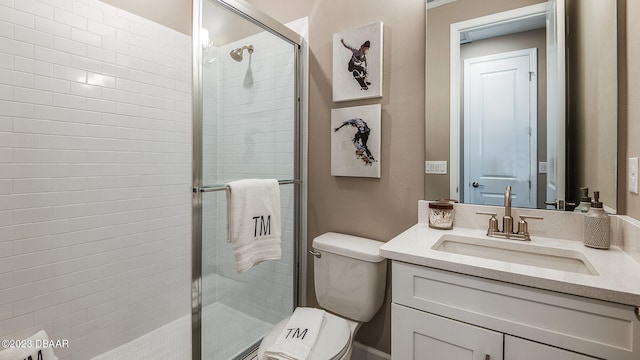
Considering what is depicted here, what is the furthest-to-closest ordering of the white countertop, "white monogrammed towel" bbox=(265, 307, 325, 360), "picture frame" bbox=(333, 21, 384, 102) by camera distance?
"picture frame" bbox=(333, 21, 384, 102), "white monogrammed towel" bbox=(265, 307, 325, 360), the white countertop

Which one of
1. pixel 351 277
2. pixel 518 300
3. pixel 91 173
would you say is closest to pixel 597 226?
pixel 518 300

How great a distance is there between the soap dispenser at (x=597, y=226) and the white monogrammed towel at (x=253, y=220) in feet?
4.19

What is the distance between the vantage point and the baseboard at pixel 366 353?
1.63m

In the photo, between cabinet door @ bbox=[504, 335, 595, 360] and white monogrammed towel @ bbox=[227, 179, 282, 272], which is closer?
cabinet door @ bbox=[504, 335, 595, 360]

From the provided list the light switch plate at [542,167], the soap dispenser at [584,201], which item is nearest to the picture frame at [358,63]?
the light switch plate at [542,167]

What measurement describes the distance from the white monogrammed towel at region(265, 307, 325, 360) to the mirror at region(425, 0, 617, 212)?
0.80m

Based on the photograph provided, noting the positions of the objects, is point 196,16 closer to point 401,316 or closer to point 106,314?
point 401,316

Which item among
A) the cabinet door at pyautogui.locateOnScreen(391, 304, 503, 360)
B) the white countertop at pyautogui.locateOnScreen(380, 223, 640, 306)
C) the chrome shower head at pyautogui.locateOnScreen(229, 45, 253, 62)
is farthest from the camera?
A: the chrome shower head at pyautogui.locateOnScreen(229, 45, 253, 62)

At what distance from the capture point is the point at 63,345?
1.57 m

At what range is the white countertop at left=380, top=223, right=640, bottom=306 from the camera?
74 centimetres

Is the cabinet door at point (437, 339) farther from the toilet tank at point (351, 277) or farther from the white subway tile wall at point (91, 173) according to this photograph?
the white subway tile wall at point (91, 173)

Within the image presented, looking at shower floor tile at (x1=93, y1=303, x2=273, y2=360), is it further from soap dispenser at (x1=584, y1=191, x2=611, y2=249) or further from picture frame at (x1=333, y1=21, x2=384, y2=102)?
soap dispenser at (x1=584, y1=191, x2=611, y2=249)

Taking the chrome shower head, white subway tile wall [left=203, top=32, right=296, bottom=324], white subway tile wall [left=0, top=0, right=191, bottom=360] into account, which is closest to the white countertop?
white subway tile wall [left=203, top=32, right=296, bottom=324]

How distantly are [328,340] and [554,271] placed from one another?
0.85 m
